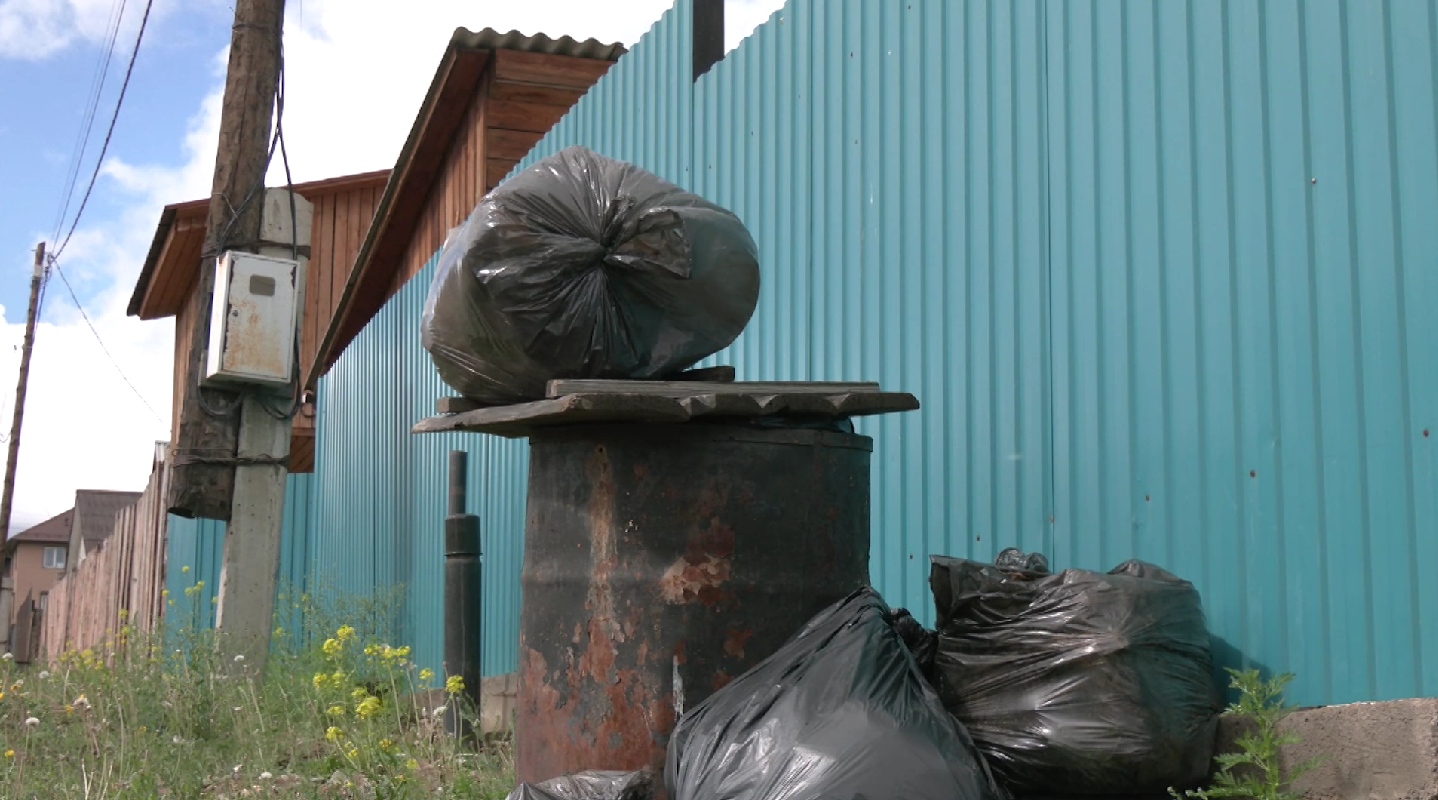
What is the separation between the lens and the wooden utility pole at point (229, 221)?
6.36 meters

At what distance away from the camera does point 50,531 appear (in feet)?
189

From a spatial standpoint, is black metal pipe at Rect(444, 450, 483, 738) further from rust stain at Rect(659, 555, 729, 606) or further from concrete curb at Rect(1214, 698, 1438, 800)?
concrete curb at Rect(1214, 698, 1438, 800)

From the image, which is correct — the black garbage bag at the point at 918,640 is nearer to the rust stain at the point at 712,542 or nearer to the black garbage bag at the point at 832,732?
the black garbage bag at the point at 832,732

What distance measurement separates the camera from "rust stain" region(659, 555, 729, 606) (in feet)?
10.0

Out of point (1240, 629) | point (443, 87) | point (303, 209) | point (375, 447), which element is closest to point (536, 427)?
point (1240, 629)

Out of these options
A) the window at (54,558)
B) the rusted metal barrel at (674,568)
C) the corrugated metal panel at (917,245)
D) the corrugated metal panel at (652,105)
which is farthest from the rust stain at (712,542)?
the window at (54,558)

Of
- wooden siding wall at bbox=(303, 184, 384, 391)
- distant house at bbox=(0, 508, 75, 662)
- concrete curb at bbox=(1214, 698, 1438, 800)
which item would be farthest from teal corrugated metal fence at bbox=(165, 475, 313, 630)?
distant house at bbox=(0, 508, 75, 662)

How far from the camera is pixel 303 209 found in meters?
6.84

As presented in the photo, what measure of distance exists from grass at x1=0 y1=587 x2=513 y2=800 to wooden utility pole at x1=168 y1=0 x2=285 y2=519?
76cm

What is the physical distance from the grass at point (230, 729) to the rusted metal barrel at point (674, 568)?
0.96m

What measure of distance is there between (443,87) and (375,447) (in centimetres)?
290

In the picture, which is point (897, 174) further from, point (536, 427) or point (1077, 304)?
point (536, 427)

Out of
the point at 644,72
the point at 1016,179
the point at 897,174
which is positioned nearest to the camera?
the point at 1016,179

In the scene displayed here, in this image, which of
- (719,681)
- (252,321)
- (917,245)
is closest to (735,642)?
(719,681)
